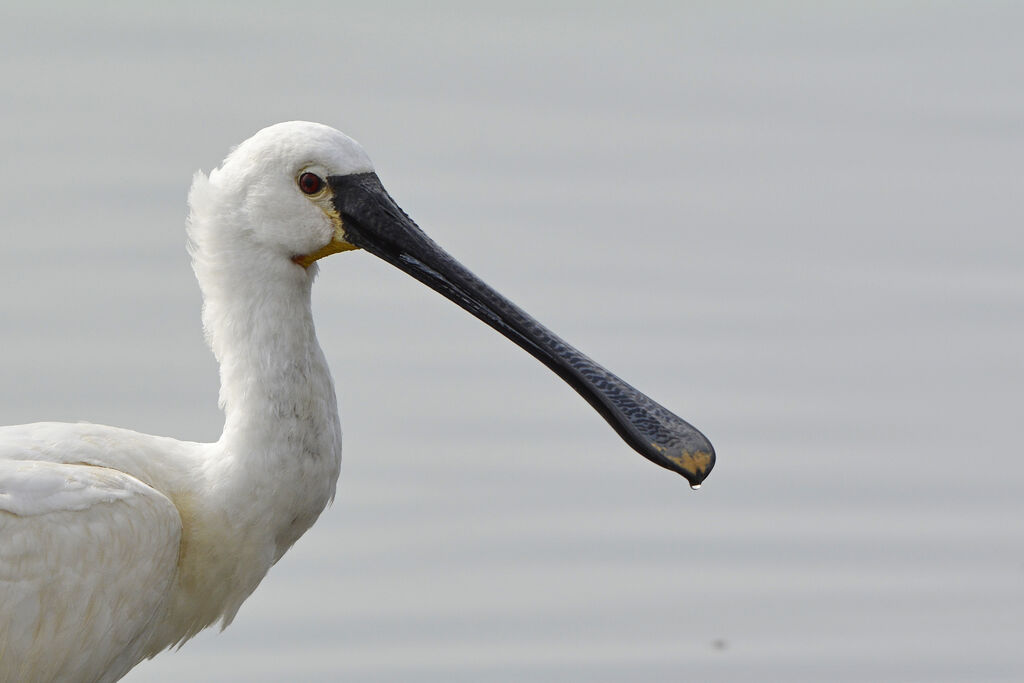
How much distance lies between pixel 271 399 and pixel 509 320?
93 cm

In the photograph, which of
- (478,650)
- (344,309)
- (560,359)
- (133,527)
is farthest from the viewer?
(344,309)

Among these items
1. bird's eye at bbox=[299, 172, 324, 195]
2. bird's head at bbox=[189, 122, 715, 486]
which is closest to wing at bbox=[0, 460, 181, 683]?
bird's head at bbox=[189, 122, 715, 486]

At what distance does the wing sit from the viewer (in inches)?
247

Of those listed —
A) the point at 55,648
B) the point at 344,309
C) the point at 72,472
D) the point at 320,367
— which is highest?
the point at 344,309

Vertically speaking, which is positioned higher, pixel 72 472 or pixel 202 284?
pixel 202 284

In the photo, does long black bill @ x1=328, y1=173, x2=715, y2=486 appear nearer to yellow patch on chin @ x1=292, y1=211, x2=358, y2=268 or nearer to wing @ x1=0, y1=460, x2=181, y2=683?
yellow patch on chin @ x1=292, y1=211, x2=358, y2=268

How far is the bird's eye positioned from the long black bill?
43 millimetres

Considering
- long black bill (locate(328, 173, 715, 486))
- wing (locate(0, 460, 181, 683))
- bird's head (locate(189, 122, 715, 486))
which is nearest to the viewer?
wing (locate(0, 460, 181, 683))

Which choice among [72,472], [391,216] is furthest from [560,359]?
[72,472]

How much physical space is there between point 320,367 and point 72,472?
86 centimetres

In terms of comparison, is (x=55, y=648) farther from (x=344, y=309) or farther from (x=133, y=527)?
(x=344, y=309)

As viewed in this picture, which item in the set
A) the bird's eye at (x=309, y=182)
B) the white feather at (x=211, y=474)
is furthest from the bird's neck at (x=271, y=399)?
the bird's eye at (x=309, y=182)

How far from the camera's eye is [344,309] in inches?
408

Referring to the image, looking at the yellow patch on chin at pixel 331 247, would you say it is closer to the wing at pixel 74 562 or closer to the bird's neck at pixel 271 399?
the bird's neck at pixel 271 399
